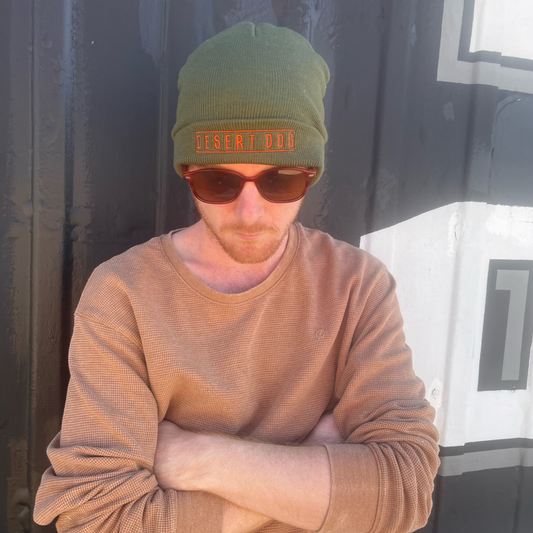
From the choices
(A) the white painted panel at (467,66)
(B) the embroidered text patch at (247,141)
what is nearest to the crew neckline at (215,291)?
(B) the embroidered text patch at (247,141)

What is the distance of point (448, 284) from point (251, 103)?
1390mm

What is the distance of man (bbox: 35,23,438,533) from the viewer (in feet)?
3.53

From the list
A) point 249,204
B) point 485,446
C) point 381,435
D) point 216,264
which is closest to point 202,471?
point 381,435

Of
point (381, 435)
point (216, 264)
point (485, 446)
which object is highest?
point (216, 264)

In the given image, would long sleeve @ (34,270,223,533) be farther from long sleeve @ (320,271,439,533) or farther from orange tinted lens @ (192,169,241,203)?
orange tinted lens @ (192,169,241,203)

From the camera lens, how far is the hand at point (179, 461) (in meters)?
1.10

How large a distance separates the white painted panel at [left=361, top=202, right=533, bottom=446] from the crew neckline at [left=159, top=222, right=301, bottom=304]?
69 cm

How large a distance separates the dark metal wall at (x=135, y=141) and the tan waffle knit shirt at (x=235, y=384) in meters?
0.52

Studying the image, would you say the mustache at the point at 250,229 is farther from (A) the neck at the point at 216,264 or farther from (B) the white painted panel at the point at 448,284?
(B) the white painted panel at the point at 448,284

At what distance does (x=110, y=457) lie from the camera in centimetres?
104

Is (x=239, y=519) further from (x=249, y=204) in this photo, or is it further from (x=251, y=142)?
(x=251, y=142)

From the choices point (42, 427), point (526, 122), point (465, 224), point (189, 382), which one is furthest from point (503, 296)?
point (42, 427)

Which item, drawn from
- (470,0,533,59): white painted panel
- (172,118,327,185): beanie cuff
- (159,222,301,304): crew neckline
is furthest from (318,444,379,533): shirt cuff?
(470,0,533,59): white painted panel

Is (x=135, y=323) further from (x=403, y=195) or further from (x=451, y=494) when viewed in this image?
(x=451, y=494)
